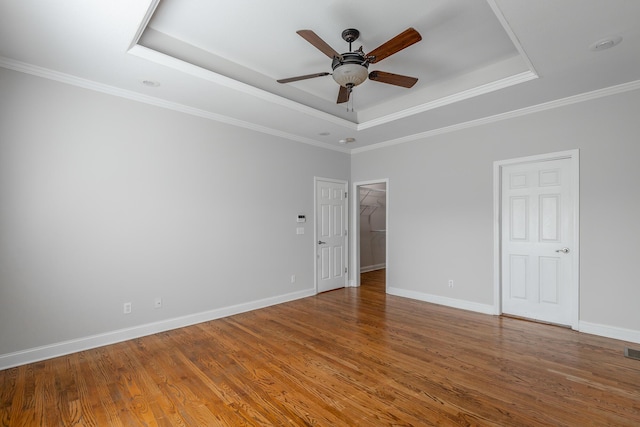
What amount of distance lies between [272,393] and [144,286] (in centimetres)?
217

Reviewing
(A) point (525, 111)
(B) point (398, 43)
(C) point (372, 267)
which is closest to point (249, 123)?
(B) point (398, 43)

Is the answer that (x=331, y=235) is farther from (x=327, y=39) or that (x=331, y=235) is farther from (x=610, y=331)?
(x=610, y=331)

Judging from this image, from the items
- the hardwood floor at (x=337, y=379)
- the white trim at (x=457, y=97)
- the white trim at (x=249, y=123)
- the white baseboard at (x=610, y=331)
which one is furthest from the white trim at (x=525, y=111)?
the hardwood floor at (x=337, y=379)

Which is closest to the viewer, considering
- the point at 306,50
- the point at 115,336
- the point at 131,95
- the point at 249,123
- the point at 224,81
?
the point at 306,50

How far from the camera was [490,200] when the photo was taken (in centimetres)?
441

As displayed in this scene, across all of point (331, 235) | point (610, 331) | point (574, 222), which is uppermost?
point (574, 222)

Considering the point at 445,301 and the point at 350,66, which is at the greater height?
the point at 350,66

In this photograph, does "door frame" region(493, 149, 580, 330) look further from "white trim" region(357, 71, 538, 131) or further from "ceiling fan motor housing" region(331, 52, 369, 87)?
"ceiling fan motor housing" region(331, 52, 369, 87)

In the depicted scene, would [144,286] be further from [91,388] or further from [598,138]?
[598,138]

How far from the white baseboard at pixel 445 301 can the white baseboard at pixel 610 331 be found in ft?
3.25

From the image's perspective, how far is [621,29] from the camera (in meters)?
2.38

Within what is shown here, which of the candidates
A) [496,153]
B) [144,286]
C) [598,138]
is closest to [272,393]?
[144,286]

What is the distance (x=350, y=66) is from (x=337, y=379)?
2.73 meters

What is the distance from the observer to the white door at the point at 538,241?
3.84m
